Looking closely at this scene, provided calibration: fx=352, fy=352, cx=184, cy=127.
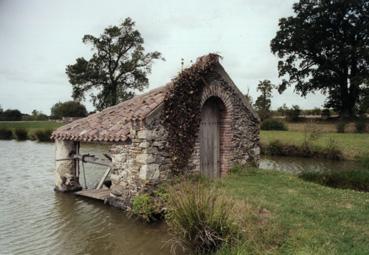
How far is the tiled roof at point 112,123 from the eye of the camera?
9797 mm

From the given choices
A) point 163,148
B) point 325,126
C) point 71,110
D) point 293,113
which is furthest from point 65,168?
point 71,110

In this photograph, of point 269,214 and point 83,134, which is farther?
point 83,134

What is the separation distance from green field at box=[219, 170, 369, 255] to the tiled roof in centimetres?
300

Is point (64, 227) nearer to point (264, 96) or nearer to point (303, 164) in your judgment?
point (303, 164)

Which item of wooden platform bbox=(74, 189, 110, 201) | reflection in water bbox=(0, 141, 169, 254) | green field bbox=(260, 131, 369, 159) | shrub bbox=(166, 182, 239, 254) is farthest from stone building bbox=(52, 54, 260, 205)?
green field bbox=(260, 131, 369, 159)

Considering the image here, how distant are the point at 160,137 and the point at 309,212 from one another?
4.34 metres

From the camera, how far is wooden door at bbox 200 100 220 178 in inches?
454

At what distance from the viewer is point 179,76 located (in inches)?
404

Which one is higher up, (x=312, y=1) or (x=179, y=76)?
(x=312, y=1)

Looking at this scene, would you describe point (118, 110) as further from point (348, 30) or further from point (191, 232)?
point (348, 30)

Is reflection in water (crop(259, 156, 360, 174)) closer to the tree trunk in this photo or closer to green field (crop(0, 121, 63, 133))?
the tree trunk

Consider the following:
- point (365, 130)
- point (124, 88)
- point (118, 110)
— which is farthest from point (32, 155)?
point (365, 130)

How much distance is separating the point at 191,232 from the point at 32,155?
1922cm

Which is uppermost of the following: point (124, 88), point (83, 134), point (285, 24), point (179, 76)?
point (285, 24)
